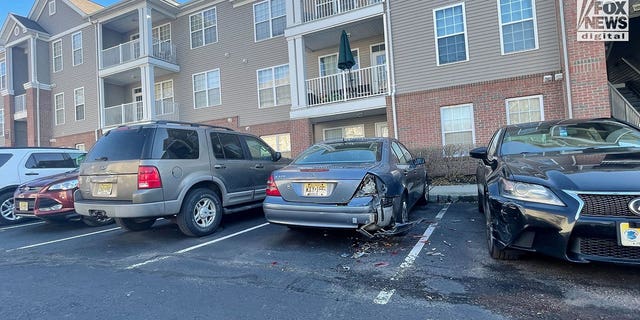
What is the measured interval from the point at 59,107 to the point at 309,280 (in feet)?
81.6

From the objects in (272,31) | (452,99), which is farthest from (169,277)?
(272,31)

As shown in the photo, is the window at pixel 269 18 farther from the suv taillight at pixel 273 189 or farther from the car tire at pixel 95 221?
the suv taillight at pixel 273 189

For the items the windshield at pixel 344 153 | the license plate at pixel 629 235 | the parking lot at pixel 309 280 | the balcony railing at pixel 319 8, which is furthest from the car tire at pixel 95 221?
the balcony railing at pixel 319 8

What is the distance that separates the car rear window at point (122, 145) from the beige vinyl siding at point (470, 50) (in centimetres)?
939

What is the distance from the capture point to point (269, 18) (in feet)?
52.3

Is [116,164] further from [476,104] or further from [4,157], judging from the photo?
[476,104]

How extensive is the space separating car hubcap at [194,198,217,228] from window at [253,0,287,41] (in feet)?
39.2

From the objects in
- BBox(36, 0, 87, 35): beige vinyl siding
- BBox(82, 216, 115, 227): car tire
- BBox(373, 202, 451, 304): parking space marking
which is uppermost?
BBox(36, 0, 87, 35): beige vinyl siding

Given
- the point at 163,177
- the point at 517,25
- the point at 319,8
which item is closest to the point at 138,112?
the point at 319,8

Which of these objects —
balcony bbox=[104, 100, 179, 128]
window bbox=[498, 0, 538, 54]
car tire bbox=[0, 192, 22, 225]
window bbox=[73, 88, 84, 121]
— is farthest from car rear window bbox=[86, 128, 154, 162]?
window bbox=[73, 88, 84, 121]

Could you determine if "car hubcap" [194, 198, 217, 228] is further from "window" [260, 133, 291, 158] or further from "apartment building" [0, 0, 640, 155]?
"window" [260, 133, 291, 158]

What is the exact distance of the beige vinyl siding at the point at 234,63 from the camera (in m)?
15.9

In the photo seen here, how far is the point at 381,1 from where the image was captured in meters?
12.4

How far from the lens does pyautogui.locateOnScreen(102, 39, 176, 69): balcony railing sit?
57.8ft
